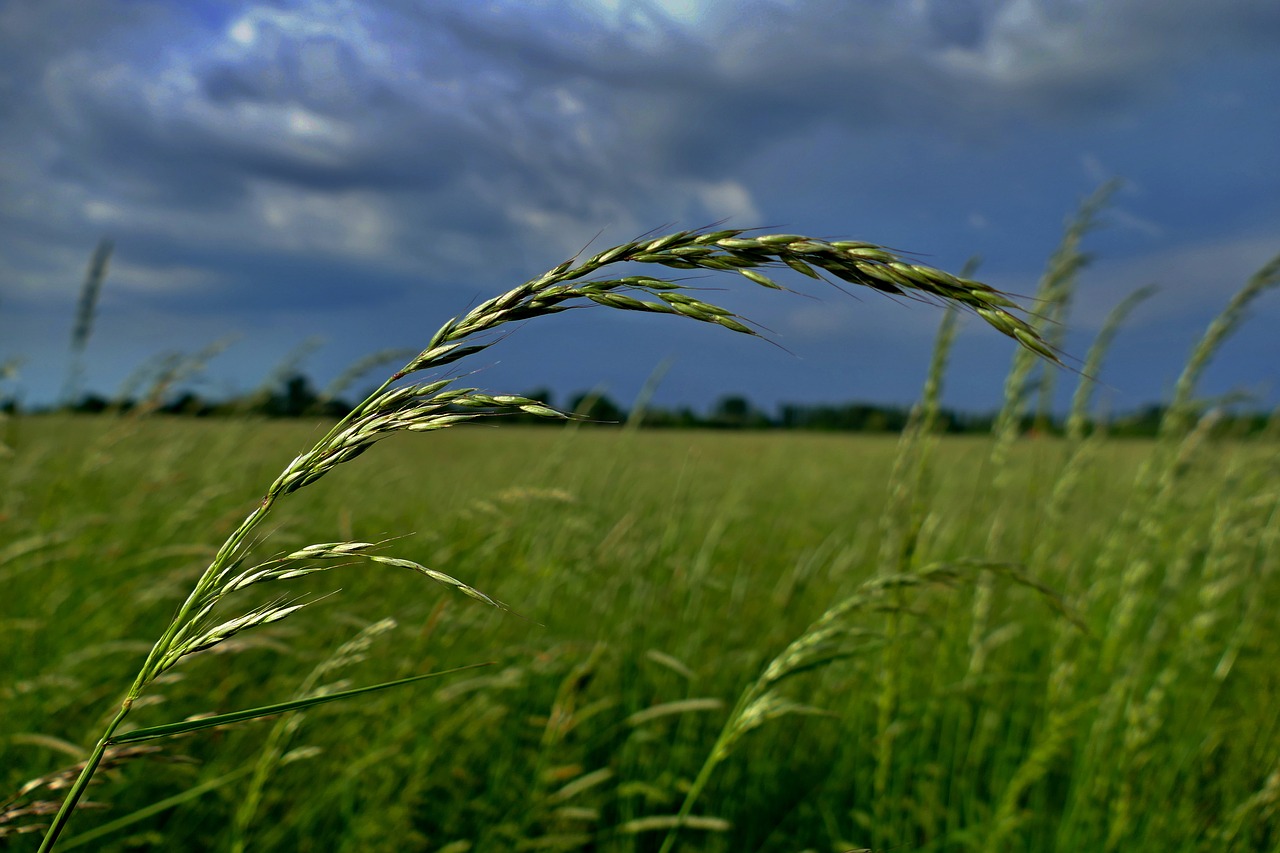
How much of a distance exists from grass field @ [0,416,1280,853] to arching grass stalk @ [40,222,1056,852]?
67 cm

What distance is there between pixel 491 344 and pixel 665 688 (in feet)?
7.69

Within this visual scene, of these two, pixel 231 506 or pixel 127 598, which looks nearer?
pixel 127 598

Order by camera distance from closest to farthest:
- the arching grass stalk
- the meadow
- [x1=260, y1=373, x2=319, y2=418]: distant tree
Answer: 1. the arching grass stalk
2. the meadow
3. [x1=260, y1=373, x2=319, y2=418]: distant tree

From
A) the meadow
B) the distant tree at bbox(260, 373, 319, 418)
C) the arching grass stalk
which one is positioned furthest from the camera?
the distant tree at bbox(260, 373, 319, 418)

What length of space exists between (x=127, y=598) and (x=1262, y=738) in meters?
4.04

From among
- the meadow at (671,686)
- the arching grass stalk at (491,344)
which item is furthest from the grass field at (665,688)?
the arching grass stalk at (491,344)

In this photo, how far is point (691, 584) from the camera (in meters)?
3.17

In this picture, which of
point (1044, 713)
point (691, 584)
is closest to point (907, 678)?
point (1044, 713)

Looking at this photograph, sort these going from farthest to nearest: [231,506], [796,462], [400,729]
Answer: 1. [796,462]
2. [231,506]
3. [400,729]

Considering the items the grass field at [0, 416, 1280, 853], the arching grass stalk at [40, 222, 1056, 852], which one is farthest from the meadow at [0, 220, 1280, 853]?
the arching grass stalk at [40, 222, 1056, 852]

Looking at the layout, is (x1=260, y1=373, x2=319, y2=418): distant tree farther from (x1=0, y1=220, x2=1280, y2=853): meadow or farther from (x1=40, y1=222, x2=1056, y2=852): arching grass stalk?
(x1=40, y1=222, x2=1056, y2=852): arching grass stalk

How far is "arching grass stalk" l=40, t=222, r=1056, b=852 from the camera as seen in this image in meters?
0.84

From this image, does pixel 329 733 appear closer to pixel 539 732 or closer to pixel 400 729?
pixel 400 729

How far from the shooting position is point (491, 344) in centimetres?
93
